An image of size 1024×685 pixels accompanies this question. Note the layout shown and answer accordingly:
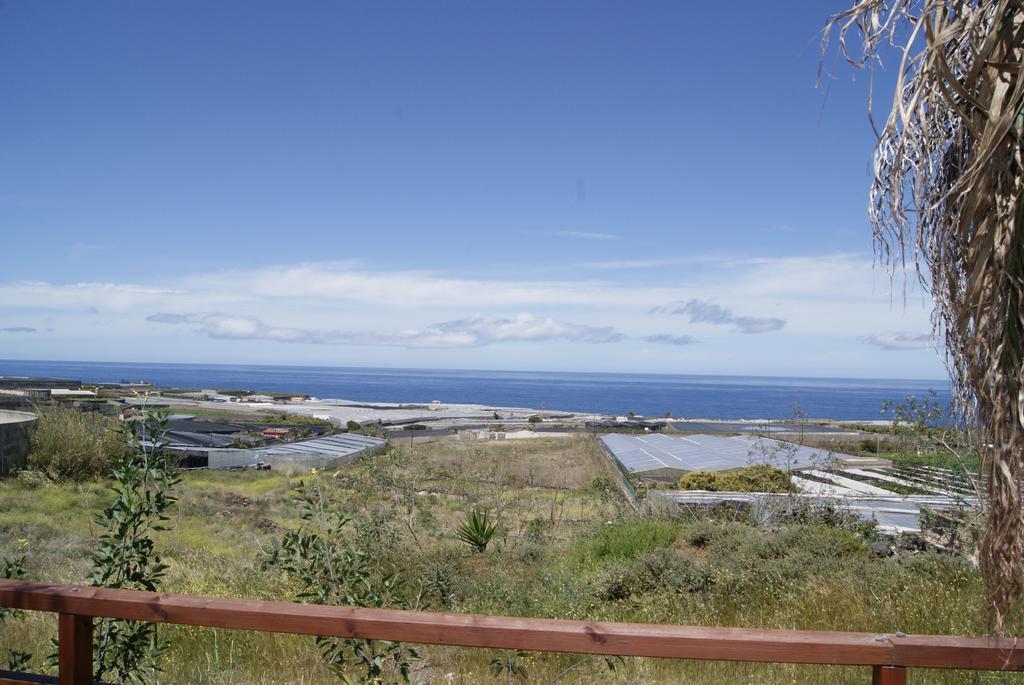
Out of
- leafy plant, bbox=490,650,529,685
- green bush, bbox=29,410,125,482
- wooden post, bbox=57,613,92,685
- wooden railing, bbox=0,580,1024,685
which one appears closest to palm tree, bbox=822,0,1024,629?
wooden railing, bbox=0,580,1024,685

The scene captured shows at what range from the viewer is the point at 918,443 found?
31.4ft

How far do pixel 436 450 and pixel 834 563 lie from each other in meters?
20.3

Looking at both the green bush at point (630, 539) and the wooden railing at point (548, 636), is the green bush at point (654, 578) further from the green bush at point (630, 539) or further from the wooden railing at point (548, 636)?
the wooden railing at point (548, 636)

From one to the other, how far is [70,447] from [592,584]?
1837 cm

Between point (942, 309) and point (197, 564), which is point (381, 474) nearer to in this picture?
point (197, 564)

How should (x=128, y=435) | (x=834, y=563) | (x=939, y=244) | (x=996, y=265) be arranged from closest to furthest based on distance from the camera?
1. (x=996, y=265)
2. (x=939, y=244)
3. (x=128, y=435)
4. (x=834, y=563)

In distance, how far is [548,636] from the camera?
2182mm

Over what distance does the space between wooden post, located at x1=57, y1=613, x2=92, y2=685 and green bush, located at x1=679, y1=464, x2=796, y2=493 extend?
14.4m

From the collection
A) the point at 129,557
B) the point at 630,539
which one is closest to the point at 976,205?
the point at 129,557

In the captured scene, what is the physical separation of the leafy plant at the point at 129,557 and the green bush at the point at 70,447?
17.9 m

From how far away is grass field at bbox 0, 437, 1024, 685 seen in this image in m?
4.60

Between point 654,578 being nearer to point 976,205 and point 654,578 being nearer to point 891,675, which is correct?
point 891,675

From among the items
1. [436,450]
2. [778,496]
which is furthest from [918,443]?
[436,450]

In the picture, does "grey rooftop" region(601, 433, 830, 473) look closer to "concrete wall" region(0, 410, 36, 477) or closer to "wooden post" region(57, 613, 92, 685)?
"wooden post" region(57, 613, 92, 685)
